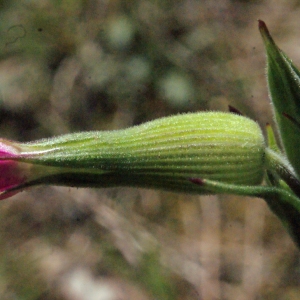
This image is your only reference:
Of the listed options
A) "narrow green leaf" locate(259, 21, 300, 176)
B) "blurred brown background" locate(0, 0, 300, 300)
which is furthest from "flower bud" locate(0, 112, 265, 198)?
"blurred brown background" locate(0, 0, 300, 300)

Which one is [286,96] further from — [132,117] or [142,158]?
[132,117]

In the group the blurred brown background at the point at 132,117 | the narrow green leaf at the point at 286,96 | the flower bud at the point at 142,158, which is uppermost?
the narrow green leaf at the point at 286,96

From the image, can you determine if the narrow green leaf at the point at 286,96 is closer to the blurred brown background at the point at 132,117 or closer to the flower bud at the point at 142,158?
the flower bud at the point at 142,158

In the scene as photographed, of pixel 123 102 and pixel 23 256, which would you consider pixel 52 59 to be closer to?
pixel 123 102

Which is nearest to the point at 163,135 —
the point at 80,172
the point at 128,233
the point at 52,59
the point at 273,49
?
the point at 80,172

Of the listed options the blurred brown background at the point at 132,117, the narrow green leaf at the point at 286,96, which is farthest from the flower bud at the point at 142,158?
the blurred brown background at the point at 132,117

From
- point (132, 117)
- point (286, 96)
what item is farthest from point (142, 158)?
point (132, 117)
